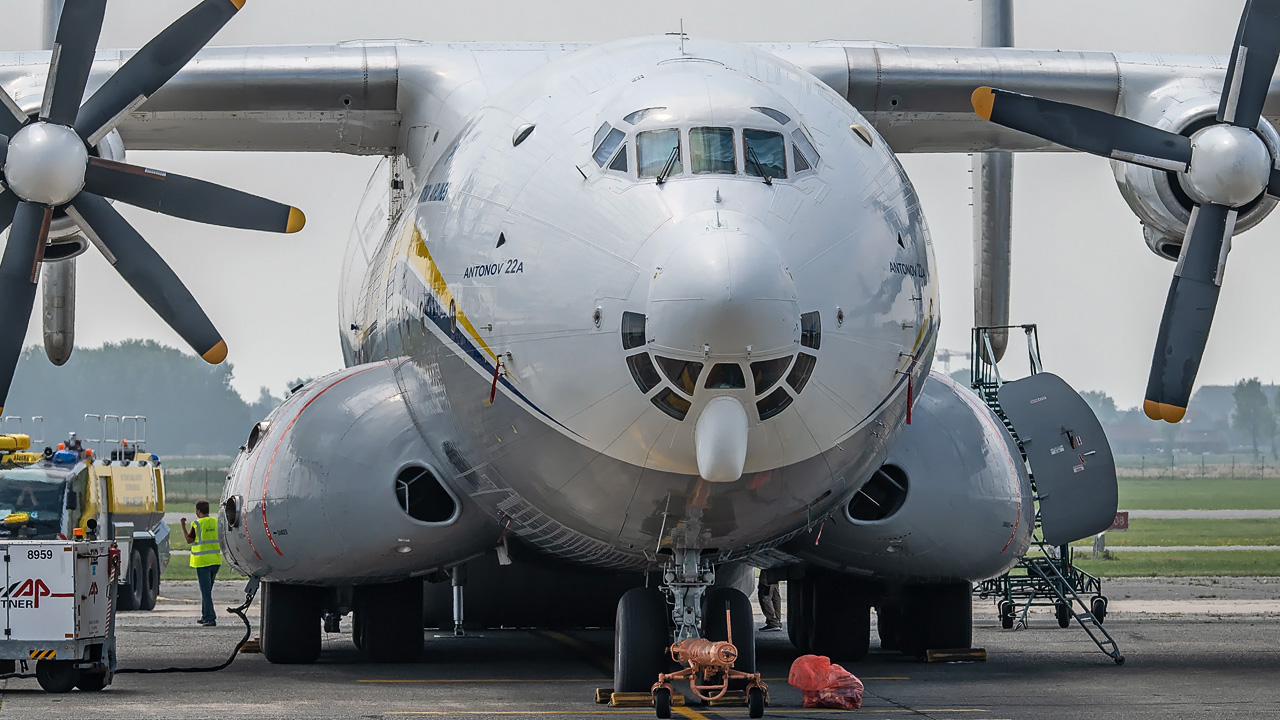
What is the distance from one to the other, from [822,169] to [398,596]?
539 centimetres

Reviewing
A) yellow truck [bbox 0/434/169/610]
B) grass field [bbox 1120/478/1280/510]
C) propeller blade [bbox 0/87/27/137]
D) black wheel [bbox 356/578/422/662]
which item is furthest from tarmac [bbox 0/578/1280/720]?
grass field [bbox 1120/478/1280/510]

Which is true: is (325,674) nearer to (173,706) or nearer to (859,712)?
(173,706)

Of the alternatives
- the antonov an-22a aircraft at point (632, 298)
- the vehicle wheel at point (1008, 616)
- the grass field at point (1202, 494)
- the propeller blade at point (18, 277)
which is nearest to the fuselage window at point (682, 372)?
the antonov an-22a aircraft at point (632, 298)

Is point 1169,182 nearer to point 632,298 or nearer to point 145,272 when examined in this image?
point 632,298

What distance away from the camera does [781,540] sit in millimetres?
10055

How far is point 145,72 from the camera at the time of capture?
11.3m

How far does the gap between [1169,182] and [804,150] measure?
4474 millimetres

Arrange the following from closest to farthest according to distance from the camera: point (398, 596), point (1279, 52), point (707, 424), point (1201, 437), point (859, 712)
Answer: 1. point (707, 424)
2. point (859, 712)
3. point (1279, 52)
4. point (398, 596)
5. point (1201, 437)

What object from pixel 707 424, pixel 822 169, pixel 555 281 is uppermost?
pixel 822 169

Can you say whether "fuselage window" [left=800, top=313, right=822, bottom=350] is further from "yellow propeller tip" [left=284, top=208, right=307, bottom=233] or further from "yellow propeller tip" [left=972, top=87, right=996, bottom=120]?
"yellow propeller tip" [left=284, top=208, right=307, bottom=233]

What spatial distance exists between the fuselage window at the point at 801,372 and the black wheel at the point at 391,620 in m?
5.26

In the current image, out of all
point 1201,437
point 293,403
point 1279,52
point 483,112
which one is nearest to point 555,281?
point 483,112

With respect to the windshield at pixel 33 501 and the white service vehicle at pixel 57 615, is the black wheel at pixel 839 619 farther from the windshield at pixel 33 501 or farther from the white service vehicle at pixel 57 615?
the windshield at pixel 33 501

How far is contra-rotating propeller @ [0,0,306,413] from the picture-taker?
10.9 metres
